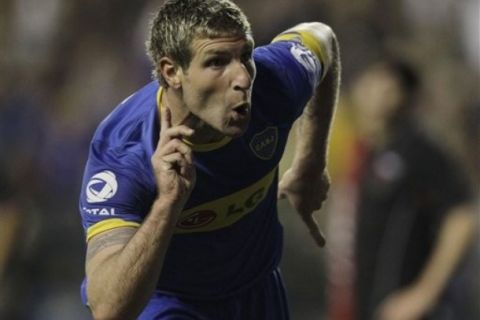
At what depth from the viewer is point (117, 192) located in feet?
17.1

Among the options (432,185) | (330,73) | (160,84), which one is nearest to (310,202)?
(330,73)

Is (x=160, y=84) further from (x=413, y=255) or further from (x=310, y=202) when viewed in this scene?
(x=413, y=255)

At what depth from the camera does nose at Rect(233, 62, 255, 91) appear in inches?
205

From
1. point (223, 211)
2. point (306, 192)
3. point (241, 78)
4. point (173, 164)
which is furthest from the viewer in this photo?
point (306, 192)

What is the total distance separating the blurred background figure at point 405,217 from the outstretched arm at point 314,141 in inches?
87.7

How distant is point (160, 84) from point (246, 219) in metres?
0.68

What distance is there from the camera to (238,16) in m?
5.40

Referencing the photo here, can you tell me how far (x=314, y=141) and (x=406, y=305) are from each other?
8.31ft

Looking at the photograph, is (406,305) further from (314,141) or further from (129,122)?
(129,122)

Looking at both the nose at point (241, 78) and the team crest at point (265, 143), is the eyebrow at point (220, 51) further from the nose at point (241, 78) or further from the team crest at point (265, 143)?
the team crest at point (265, 143)

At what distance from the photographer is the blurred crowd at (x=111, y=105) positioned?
33.6ft

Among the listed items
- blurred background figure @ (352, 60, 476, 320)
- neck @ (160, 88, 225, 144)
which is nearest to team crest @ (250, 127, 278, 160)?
neck @ (160, 88, 225, 144)

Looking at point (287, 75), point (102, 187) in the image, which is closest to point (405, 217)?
point (287, 75)

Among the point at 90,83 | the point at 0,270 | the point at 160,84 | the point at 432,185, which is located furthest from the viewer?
the point at 90,83
